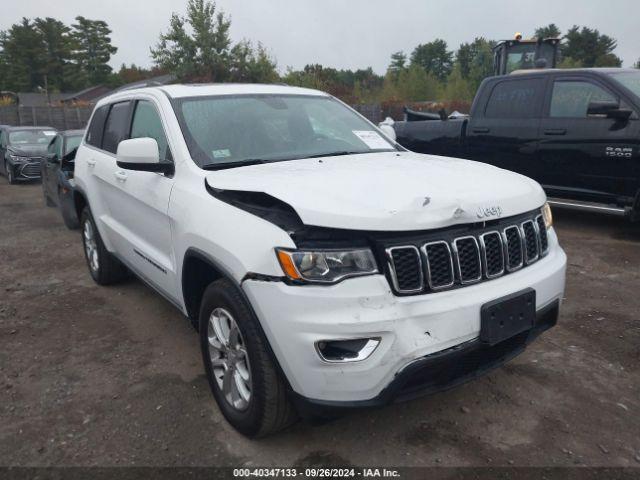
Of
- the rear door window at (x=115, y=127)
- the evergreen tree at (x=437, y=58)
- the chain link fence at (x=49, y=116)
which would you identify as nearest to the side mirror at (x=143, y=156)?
the rear door window at (x=115, y=127)

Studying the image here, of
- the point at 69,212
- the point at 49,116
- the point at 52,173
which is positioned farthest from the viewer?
the point at 49,116

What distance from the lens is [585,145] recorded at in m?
6.21

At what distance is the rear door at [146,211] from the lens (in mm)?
3215

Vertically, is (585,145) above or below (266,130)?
below

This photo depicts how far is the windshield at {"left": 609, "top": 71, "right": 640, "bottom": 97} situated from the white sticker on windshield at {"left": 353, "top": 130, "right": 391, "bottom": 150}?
3.77 metres

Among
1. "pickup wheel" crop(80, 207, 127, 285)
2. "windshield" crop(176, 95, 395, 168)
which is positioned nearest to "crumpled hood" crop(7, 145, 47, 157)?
"pickup wheel" crop(80, 207, 127, 285)

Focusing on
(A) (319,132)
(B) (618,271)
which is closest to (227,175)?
(A) (319,132)

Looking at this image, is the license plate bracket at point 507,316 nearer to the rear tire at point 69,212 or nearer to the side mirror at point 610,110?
the side mirror at point 610,110

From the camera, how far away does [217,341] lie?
9.09ft

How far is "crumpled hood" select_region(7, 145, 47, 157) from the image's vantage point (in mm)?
13562

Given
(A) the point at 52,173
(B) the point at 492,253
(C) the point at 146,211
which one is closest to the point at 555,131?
(B) the point at 492,253

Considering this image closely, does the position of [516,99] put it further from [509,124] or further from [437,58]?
[437,58]

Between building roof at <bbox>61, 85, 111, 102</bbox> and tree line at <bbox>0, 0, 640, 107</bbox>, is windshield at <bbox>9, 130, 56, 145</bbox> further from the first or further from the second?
building roof at <bbox>61, 85, 111, 102</bbox>

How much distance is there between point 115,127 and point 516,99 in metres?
5.08
